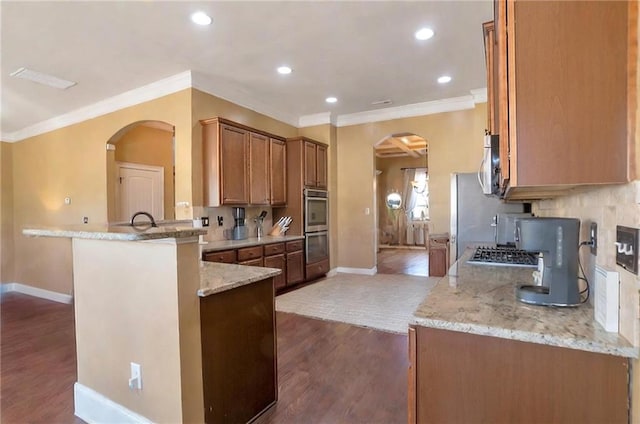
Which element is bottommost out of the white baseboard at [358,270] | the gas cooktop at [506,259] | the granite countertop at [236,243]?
the white baseboard at [358,270]

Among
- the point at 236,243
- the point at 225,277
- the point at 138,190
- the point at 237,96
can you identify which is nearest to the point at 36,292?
the point at 138,190

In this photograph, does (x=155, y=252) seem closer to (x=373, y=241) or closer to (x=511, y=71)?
(x=511, y=71)

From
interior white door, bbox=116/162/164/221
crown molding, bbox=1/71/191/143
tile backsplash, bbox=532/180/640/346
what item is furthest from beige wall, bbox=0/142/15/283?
tile backsplash, bbox=532/180/640/346

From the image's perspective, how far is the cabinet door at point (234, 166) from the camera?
13.7ft

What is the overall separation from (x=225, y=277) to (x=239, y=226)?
2.92 meters

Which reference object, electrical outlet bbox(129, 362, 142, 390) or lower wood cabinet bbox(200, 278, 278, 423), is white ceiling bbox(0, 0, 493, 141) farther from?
electrical outlet bbox(129, 362, 142, 390)

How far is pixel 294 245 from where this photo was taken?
16.9ft

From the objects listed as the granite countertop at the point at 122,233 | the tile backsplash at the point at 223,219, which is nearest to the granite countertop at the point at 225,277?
the granite countertop at the point at 122,233

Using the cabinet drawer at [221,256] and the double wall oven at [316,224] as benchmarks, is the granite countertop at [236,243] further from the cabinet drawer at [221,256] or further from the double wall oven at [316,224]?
the double wall oven at [316,224]

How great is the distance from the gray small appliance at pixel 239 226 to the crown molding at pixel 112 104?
1.74 m

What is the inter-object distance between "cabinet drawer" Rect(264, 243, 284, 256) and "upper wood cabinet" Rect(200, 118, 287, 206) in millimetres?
642

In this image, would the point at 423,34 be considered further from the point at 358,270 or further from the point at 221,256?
Answer: the point at 358,270

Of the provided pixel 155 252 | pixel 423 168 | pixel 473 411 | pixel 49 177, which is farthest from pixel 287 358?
pixel 423 168

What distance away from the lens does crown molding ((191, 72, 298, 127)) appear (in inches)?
161
